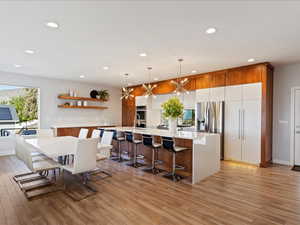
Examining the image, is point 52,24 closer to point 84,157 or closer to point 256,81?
point 84,157

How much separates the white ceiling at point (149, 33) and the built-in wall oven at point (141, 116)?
3.39m

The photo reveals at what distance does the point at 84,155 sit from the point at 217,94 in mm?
4280

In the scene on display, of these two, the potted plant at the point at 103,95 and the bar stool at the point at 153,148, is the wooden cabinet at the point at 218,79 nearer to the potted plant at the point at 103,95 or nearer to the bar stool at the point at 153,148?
the bar stool at the point at 153,148

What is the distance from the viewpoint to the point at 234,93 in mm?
5113

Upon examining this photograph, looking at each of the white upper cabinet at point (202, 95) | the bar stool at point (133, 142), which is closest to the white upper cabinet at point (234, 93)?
the white upper cabinet at point (202, 95)

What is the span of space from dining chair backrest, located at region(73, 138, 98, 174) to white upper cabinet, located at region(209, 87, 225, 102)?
157 inches

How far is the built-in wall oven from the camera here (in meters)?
7.80

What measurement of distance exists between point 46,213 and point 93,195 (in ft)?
2.36

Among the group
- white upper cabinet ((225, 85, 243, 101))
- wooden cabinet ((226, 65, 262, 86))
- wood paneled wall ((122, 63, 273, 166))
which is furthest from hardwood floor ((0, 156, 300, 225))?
wooden cabinet ((226, 65, 262, 86))

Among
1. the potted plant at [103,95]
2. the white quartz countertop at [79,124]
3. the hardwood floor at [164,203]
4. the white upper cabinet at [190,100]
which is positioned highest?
the potted plant at [103,95]

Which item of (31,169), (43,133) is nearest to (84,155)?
(31,169)

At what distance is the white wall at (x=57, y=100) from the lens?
20.0 ft

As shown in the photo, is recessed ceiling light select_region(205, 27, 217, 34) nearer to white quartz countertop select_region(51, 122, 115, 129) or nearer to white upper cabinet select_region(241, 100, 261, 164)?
white upper cabinet select_region(241, 100, 261, 164)

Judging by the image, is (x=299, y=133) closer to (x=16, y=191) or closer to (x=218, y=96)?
(x=218, y=96)
